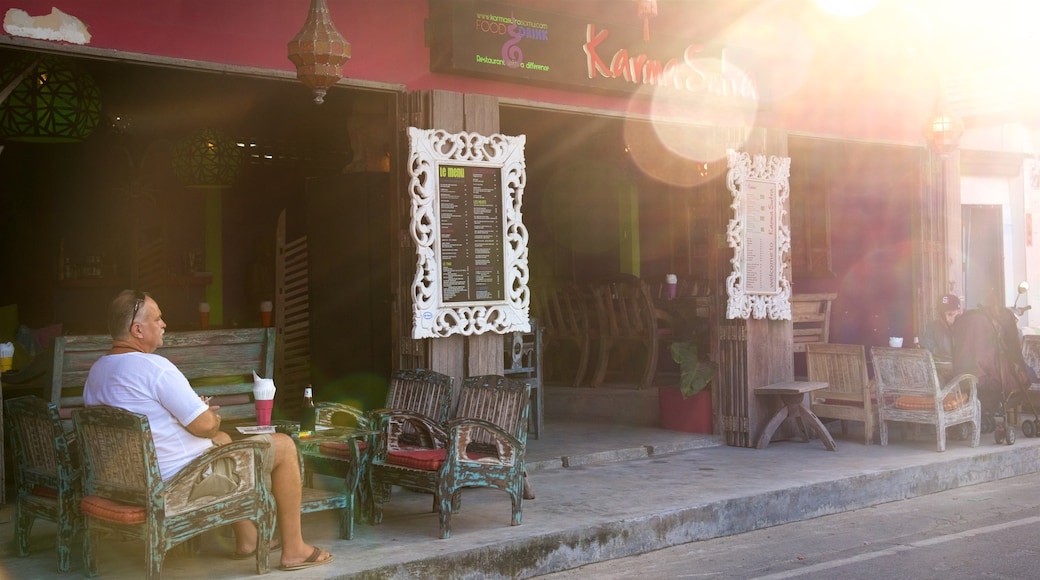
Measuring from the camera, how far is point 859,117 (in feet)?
36.6

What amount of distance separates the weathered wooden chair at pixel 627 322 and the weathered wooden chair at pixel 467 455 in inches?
201

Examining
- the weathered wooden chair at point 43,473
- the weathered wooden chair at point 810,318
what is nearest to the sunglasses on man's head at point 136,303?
the weathered wooden chair at point 43,473

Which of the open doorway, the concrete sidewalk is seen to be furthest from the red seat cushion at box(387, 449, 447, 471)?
the open doorway

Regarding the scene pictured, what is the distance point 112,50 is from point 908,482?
6489 millimetres

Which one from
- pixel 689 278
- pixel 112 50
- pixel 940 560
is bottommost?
pixel 940 560

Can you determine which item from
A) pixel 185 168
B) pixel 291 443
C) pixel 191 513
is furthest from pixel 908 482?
pixel 185 168

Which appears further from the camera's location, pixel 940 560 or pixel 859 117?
pixel 859 117

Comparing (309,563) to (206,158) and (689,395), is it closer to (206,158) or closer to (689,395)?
(689,395)

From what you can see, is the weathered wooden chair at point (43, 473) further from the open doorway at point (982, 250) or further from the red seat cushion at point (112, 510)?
the open doorway at point (982, 250)

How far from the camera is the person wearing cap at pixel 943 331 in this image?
393 inches

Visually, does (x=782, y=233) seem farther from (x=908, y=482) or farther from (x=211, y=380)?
(x=211, y=380)

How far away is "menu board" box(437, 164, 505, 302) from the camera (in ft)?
25.2

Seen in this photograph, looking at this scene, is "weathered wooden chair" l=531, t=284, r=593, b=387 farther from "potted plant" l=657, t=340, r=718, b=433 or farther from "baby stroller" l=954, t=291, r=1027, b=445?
"baby stroller" l=954, t=291, r=1027, b=445

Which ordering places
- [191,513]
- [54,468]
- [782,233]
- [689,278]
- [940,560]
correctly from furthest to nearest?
[689,278], [782,233], [940,560], [54,468], [191,513]
